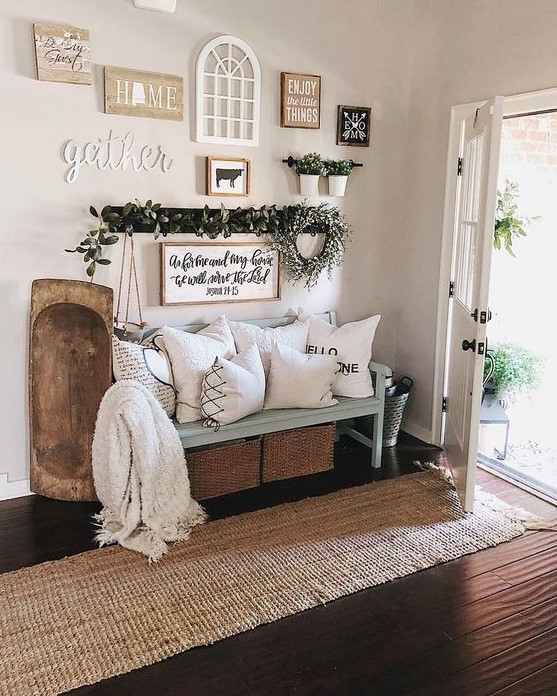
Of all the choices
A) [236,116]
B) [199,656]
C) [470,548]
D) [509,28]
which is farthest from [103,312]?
[509,28]

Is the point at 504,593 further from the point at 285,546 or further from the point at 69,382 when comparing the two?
the point at 69,382

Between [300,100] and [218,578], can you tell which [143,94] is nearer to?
[300,100]

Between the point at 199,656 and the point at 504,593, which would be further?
the point at 504,593

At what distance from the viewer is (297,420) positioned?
11.5ft

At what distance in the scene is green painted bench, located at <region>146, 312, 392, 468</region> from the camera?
321cm

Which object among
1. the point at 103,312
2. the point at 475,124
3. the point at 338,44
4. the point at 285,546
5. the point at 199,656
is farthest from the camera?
the point at 338,44

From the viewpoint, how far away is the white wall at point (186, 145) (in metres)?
3.13

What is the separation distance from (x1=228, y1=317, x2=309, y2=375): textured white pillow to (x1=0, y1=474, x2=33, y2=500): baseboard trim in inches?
50.7

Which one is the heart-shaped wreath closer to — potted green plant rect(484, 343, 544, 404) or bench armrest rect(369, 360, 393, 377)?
bench armrest rect(369, 360, 393, 377)

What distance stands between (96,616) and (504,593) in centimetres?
157

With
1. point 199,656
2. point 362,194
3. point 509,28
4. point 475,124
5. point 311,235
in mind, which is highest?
point 509,28

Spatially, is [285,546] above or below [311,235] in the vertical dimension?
below

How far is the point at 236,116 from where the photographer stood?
361 centimetres

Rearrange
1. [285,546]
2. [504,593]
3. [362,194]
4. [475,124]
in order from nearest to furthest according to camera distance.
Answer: [504,593] < [285,546] < [475,124] < [362,194]
